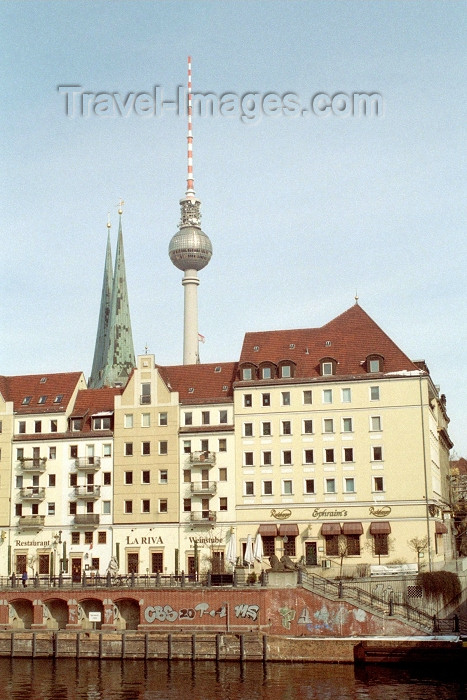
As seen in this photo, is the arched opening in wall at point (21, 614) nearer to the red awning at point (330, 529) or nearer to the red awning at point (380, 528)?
the red awning at point (330, 529)

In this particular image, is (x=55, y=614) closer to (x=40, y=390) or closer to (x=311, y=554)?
(x=311, y=554)

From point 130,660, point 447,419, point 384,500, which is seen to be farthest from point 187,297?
point 130,660

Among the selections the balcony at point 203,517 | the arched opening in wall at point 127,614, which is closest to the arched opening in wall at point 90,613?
the arched opening in wall at point 127,614

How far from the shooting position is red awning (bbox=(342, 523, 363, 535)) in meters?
85.8

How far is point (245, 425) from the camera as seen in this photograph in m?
91.6

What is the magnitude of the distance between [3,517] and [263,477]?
26.3m

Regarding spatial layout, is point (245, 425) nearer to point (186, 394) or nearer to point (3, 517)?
point (186, 394)

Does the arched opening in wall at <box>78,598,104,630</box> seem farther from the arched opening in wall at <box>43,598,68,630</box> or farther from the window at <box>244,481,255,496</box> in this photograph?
the window at <box>244,481,255,496</box>

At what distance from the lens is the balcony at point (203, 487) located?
89.9 meters

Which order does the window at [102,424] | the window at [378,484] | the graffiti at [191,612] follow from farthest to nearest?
1. the window at [102,424]
2. the window at [378,484]
3. the graffiti at [191,612]

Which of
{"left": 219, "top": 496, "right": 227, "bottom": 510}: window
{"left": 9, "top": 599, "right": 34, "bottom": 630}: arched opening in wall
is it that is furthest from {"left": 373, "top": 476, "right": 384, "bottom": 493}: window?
{"left": 9, "top": 599, "right": 34, "bottom": 630}: arched opening in wall

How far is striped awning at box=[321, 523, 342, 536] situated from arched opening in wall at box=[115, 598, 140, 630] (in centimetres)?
1977

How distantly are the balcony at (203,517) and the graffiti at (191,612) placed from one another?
55.6ft

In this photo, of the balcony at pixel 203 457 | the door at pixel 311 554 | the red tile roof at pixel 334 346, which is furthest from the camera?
the balcony at pixel 203 457
